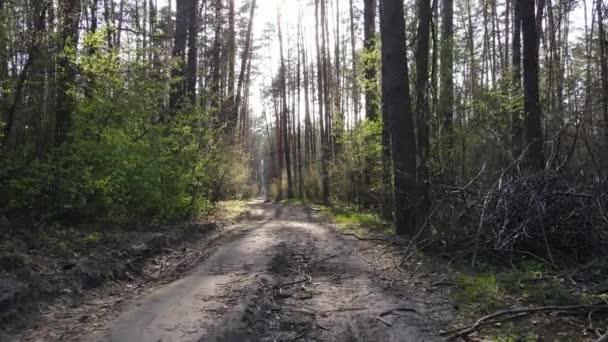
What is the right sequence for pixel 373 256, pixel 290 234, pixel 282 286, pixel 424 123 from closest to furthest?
pixel 282 286 → pixel 373 256 → pixel 424 123 → pixel 290 234

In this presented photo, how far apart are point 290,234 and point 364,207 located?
6.64 m

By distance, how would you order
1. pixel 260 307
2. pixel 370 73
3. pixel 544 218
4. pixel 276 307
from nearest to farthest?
pixel 260 307 → pixel 276 307 → pixel 544 218 → pixel 370 73

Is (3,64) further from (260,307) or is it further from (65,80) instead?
(260,307)

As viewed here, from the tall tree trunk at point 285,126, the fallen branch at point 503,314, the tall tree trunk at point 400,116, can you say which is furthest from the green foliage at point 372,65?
the tall tree trunk at point 285,126

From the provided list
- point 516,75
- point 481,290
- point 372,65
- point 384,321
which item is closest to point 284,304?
point 384,321

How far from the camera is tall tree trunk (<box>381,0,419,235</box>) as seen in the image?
9.41 metres

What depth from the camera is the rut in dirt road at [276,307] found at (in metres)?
4.26

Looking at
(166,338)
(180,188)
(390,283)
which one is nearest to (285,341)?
(166,338)

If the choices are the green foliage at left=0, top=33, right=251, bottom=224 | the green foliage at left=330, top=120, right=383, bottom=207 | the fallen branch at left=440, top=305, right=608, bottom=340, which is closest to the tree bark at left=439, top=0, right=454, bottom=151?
the green foliage at left=330, top=120, right=383, bottom=207

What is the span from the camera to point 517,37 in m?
13.9

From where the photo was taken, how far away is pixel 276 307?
511 centimetres

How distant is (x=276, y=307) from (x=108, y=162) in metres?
5.26

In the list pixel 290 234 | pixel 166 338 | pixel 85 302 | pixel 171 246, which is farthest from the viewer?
pixel 290 234

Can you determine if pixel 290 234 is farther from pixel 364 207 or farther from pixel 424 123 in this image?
pixel 364 207
